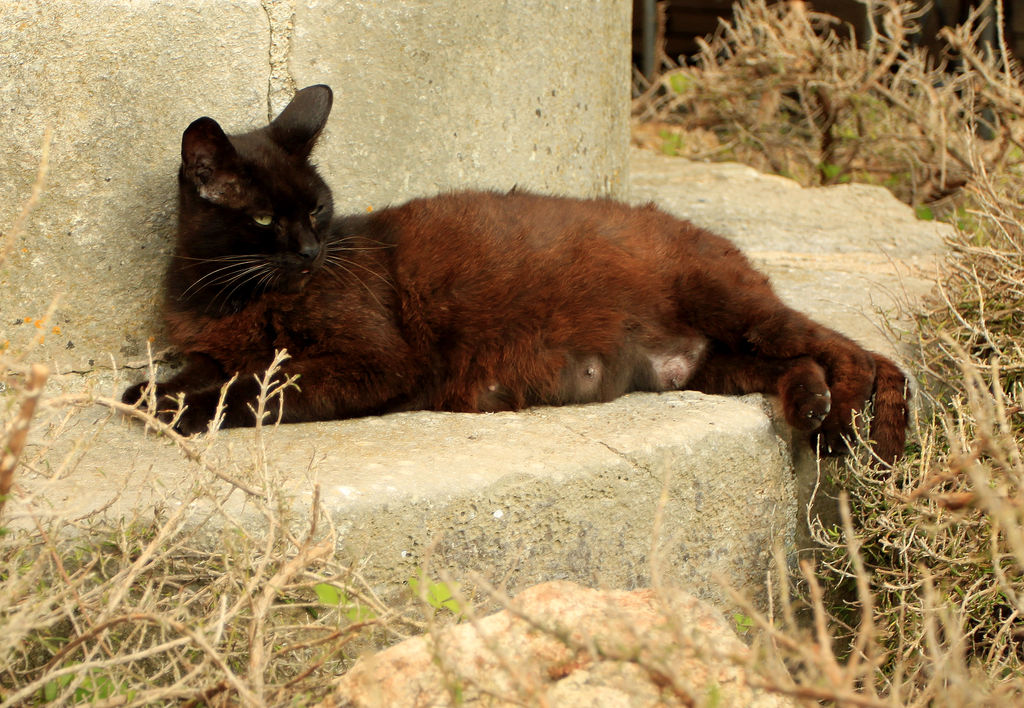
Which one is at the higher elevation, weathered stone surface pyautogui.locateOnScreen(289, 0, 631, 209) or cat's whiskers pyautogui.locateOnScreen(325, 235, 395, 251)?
weathered stone surface pyautogui.locateOnScreen(289, 0, 631, 209)

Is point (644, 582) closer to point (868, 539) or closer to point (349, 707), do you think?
point (868, 539)

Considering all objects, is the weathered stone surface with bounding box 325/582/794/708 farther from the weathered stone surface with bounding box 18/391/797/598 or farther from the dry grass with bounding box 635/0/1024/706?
the weathered stone surface with bounding box 18/391/797/598

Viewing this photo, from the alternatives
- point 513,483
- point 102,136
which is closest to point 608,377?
point 513,483

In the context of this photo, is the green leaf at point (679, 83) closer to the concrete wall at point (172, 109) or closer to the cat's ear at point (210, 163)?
the concrete wall at point (172, 109)

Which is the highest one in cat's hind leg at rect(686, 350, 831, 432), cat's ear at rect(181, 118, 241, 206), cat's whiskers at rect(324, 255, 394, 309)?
cat's ear at rect(181, 118, 241, 206)

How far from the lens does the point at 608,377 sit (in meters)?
3.26

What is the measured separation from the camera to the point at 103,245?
3.12m

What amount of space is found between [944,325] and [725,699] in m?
2.21

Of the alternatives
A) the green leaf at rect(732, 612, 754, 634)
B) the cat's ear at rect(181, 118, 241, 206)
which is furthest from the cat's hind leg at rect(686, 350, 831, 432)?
the cat's ear at rect(181, 118, 241, 206)

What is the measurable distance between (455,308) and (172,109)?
1047mm

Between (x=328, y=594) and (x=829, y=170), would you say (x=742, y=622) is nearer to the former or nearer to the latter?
(x=328, y=594)

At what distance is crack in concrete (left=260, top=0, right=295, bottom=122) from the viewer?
10.5ft

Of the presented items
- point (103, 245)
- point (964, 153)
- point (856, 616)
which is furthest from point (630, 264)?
point (964, 153)

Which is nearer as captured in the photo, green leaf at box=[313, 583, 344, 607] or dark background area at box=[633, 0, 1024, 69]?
green leaf at box=[313, 583, 344, 607]
